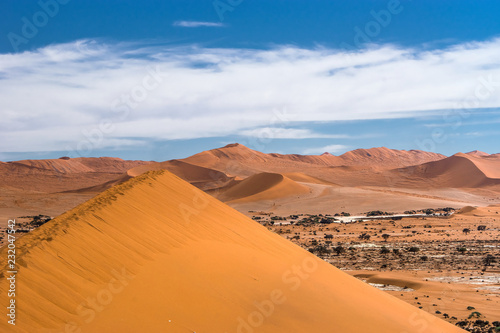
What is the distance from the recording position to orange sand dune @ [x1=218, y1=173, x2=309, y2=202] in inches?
2830

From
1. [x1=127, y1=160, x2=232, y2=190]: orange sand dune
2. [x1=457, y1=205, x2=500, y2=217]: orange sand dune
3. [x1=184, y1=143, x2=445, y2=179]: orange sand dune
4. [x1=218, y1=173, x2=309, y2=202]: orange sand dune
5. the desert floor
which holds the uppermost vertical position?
[x1=184, y1=143, x2=445, y2=179]: orange sand dune

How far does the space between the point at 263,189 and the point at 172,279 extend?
68.6 m

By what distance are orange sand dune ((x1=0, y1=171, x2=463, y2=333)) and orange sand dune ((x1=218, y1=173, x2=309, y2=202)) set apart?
60.3 metres

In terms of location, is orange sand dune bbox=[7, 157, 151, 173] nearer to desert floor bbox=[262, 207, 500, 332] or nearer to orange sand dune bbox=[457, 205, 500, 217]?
orange sand dune bbox=[457, 205, 500, 217]

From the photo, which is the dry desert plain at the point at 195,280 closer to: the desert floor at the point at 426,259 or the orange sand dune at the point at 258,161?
the desert floor at the point at 426,259

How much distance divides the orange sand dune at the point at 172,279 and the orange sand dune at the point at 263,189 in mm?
60343

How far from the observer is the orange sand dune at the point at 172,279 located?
629 centimetres

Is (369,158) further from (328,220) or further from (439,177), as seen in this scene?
(328,220)

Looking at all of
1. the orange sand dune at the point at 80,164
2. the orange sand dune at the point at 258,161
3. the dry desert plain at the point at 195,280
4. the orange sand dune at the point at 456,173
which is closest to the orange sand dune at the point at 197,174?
the orange sand dune at the point at 258,161

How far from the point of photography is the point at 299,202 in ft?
216

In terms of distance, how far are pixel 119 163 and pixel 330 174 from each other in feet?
362

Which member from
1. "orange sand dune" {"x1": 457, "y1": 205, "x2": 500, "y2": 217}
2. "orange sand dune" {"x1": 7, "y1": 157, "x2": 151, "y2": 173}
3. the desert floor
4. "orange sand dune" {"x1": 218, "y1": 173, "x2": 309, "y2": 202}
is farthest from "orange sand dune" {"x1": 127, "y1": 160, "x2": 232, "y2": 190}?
the desert floor

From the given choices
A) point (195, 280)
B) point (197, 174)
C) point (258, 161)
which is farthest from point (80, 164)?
point (195, 280)

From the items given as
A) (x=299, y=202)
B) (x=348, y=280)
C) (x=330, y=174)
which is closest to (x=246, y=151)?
(x=330, y=174)
